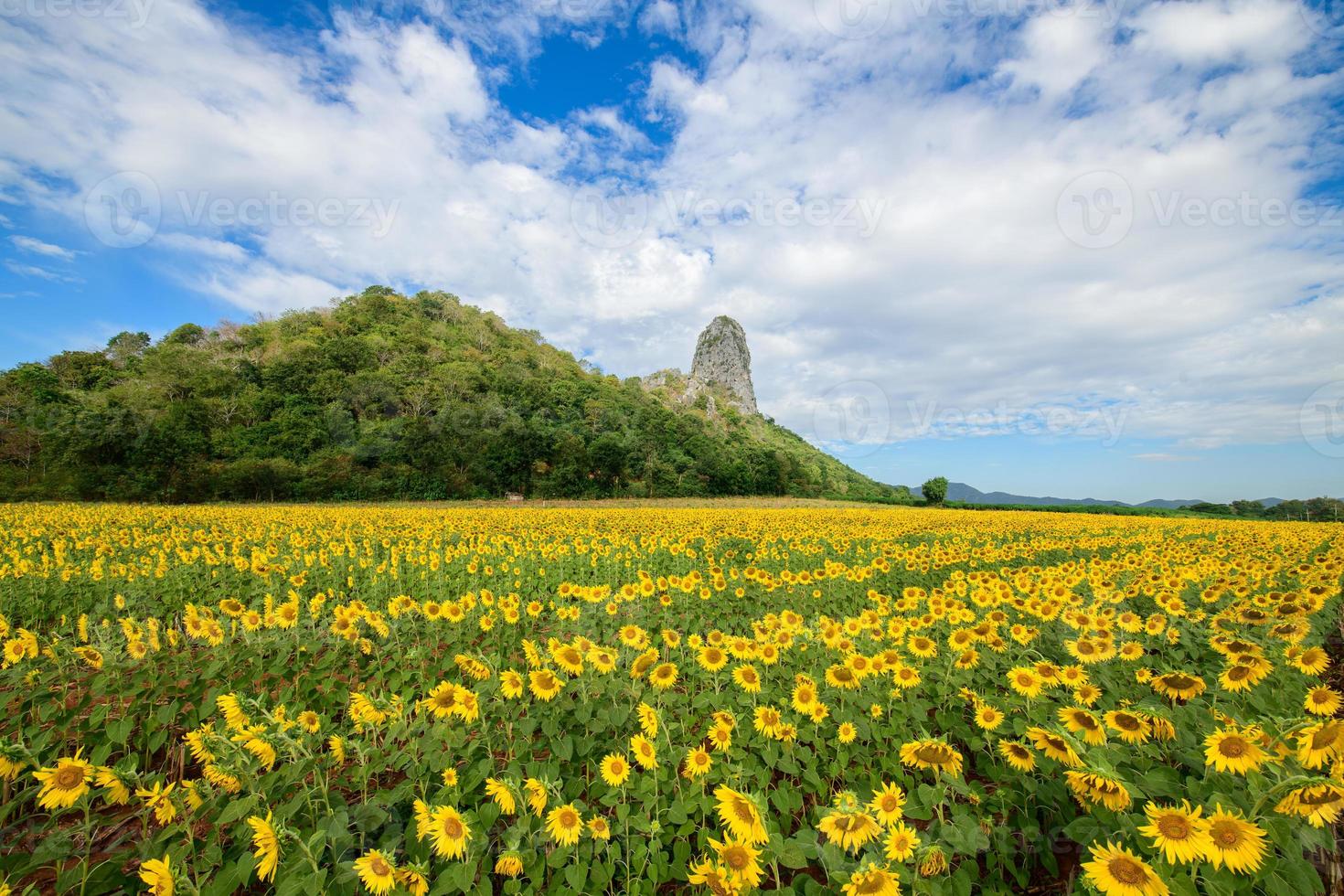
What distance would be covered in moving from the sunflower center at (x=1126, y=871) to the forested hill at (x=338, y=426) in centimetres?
4902

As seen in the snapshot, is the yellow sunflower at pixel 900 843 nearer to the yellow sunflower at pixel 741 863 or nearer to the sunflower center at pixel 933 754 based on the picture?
the sunflower center at pixel 933 754

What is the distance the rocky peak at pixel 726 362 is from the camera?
181 meters

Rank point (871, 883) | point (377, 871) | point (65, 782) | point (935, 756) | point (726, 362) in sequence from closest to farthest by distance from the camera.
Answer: point (871, 883) → point (377, 871) → point (65, 782) → point (935, 756) → point (726, 362)

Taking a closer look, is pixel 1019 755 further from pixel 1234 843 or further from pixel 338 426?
pixel 338 426

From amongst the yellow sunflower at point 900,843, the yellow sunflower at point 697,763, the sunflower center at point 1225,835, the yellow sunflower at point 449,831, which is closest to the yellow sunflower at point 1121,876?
the sunflower center at point 1225,835

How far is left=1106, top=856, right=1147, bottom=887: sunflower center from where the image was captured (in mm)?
1748

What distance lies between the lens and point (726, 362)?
183m

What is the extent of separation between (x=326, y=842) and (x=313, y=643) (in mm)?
2816

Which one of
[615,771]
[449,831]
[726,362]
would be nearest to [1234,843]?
[615,771]

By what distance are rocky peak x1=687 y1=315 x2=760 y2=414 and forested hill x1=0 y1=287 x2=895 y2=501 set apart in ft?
321

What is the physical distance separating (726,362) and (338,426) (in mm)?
145568

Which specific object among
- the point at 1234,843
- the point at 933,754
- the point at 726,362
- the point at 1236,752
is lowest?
the point at 933,754

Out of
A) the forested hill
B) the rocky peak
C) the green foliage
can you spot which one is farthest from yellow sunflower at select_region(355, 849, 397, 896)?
the rocky peak

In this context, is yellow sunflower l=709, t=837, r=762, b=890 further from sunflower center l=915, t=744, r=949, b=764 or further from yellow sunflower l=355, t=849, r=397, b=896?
yellow sunflower l=355, t=849, r=397, b=896
